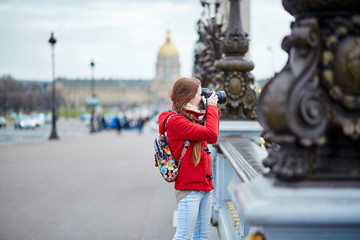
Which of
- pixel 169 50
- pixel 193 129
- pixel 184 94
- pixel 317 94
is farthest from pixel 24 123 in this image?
pixel 169 50

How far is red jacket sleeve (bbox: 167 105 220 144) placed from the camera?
338cm

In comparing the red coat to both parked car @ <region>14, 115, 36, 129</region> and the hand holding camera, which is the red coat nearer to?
the hand holding camera

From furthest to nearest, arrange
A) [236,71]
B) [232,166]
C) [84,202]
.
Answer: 1. [84,202]
2. [236,71]
3. [232,166]

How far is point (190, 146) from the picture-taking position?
3479mm

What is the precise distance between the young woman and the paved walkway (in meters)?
2.08

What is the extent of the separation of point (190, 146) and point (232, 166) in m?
1.23

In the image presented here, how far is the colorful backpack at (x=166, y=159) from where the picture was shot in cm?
345

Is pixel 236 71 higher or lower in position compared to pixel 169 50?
lower

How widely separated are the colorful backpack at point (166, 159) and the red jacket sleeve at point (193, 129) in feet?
0.25

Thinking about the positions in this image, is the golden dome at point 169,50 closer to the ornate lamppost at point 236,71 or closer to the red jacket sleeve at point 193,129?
the ornate lamppost at point 236,71

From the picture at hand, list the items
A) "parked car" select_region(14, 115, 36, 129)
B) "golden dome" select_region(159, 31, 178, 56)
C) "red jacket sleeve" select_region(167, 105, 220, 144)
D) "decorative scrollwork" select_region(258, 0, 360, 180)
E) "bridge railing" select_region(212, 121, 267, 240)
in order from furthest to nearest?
"golden dome" select_region(159, 31, 178, 56) < "parked car" select_region(14, 115, 36, 129) < "bridge railing" select_region(212, 121, 267, 240) < "red jacket sleeve" select_region(167, 105, 220, 144) < "decorative scrollwork" select_region(258, 0, 360, 180)

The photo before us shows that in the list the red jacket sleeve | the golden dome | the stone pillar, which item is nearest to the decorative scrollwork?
the stone pillar

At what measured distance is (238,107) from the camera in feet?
21.0

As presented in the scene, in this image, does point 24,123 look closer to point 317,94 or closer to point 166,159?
point 166,159
